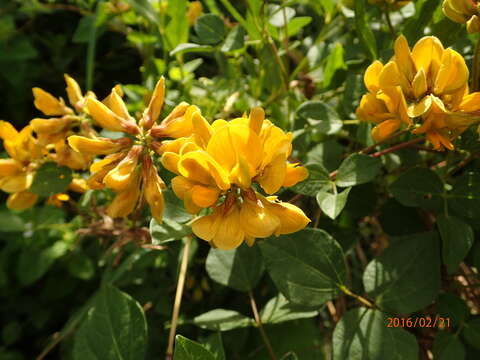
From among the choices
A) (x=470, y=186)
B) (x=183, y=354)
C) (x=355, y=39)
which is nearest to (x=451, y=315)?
(x=470, y=186)

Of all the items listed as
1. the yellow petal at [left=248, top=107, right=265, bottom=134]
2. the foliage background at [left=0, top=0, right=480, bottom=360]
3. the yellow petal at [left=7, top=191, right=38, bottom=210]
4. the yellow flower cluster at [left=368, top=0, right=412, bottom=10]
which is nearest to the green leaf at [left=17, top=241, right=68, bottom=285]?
the foliage background at [left=0, top=0, right=480, bottom=360]

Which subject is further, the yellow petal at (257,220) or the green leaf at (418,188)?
the green leaf at (418,188)

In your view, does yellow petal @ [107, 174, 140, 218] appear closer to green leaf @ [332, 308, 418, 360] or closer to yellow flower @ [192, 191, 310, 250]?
yellow flower @ [192, 191, 310, 250]

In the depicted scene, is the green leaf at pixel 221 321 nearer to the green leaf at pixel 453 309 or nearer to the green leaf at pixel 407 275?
the green leaf at pixel 407 275

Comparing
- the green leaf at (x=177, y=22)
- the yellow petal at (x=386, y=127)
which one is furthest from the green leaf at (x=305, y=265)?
the green leaf at (x=177, y=22)

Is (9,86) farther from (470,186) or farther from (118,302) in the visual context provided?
(470,186)

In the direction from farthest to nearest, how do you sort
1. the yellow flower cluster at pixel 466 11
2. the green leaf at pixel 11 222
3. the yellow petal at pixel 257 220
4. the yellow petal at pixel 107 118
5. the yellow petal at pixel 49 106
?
the green leaf at pixel 11 222
the yellow petal at pixel 49 106
the yellow petal at pixel 107 118
the yellow flower cluster at pixel 466 11
the yellow petal at pixel 257 220

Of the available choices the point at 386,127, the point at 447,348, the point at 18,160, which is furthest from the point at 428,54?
the point at 18,160
